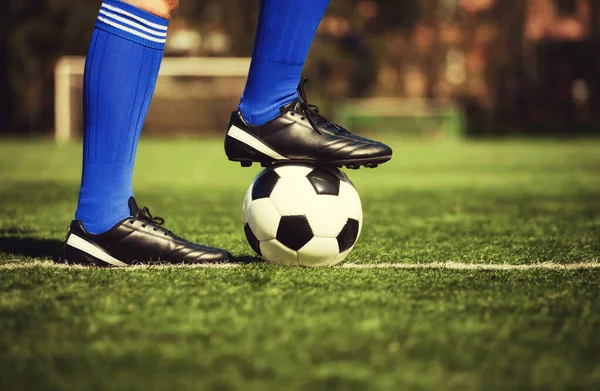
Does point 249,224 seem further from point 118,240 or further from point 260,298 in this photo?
point 260,298

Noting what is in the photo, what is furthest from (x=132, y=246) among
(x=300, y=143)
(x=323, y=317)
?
(x=323, y=317)

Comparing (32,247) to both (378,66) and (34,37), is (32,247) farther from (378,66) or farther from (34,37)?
(378,66)

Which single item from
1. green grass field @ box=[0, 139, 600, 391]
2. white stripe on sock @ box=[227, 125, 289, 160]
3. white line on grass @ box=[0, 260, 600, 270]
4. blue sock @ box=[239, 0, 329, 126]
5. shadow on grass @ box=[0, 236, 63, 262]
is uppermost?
blue sock @ box=[239, 0, 329, 126]

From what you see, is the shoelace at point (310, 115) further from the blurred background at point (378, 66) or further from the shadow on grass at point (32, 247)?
the blurred background at point (378, 66)

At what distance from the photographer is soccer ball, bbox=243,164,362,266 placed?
2.57 metres

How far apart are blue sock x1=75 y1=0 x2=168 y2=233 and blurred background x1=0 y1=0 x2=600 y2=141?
54.8 feet

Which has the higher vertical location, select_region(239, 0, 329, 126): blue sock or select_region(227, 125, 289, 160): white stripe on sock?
select_region(239, 0, 329, 126): blue sock

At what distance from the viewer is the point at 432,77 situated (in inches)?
1033

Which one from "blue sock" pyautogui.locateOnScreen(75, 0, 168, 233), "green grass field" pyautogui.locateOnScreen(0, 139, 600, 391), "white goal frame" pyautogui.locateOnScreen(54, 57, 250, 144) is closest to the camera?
"green grass field" pyautogui.locateOnScreen(0, 139, 600, 391)

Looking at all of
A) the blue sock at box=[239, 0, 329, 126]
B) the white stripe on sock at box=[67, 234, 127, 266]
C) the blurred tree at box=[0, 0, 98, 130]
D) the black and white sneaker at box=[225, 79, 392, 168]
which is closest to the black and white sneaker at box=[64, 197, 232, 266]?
the white stripe on sock at box=[67, 234, 127, 266]

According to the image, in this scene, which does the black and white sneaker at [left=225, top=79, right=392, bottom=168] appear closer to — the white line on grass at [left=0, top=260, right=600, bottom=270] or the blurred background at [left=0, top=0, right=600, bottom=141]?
the white line on grass at [left=0, top=260, right=600, bottom=270]

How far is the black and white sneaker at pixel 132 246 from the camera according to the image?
2.53m

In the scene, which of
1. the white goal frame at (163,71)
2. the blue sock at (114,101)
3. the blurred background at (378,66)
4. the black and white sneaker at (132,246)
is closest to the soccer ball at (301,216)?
the black and white sneaker at (132,246)

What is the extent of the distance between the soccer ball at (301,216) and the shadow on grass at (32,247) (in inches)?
28.2
